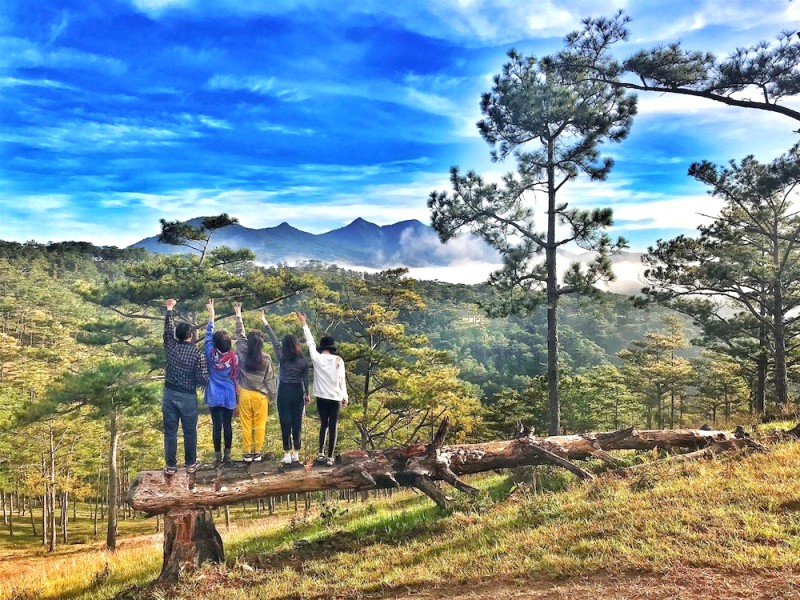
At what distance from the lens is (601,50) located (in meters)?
12.6

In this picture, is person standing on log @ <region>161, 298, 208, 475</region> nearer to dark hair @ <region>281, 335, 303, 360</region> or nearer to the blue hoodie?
the blue hoodie

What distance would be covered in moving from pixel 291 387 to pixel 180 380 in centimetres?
141

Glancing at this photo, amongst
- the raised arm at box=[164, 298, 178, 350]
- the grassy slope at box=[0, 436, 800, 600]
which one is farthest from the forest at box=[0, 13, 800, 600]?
the raised arm at box=[164, 298, 178, 350]

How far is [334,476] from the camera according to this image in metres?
7.42

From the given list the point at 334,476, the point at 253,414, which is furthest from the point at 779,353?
the point at 253,414

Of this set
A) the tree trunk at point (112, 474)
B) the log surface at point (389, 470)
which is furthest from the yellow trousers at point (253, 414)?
the tree trunk at point (112, 474)

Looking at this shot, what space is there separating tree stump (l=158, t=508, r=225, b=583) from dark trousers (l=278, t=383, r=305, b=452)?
145 cm

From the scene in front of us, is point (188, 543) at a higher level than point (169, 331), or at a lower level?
lower

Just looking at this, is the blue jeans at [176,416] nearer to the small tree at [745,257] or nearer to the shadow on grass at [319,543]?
the shadow on grass at [319,543]

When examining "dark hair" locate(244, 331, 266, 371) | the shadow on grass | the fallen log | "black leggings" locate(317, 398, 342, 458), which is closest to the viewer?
the shadow on grass

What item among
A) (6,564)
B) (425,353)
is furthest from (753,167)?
(6,564)

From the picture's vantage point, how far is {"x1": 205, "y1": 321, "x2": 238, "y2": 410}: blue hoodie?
6.86 meters

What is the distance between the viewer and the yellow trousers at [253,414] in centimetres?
706

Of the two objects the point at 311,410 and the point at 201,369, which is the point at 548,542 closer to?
the point at 201,369
